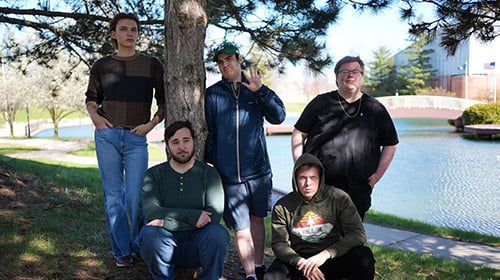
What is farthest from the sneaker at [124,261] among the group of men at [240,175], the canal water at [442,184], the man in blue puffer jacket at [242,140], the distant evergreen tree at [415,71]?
the distant evergreen tree at [415,71]

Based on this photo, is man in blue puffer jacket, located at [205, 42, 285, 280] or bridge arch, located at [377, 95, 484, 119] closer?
man in blue puffer jacket, located at [205, 42, 285, 280]

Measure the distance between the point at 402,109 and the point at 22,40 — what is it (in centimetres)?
2865

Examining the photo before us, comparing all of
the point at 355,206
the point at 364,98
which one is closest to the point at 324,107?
the point at 364,98

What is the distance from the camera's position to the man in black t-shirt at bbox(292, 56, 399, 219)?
298 cm

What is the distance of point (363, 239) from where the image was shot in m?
2.76

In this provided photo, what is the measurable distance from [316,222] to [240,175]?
533 millimetres

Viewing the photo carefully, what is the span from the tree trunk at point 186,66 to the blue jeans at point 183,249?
59 centimetres

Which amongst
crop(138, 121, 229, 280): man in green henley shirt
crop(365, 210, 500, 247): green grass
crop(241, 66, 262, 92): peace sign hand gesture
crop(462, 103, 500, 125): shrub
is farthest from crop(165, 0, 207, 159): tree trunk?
crop(462, 103, 500, 125): shrub

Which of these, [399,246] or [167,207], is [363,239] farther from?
[399,246]

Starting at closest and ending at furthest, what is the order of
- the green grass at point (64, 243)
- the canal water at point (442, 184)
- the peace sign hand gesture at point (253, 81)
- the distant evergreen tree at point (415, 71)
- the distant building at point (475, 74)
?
the peace sign hand gesture at point (253, 81)
the green grass at point (64, 243)
the canal water at point (442, 184)
the distant building at point (475, 74)
the distant evergreen tree at point (415, 71)

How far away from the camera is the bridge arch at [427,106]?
31.0 m

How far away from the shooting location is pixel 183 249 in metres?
2.75

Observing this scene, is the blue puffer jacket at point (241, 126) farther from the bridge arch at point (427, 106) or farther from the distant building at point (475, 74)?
the distant building at point (475, 74)

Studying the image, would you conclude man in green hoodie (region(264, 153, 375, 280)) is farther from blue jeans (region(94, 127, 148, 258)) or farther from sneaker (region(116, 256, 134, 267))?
sneaker (region(116, 256, 134, 267))
